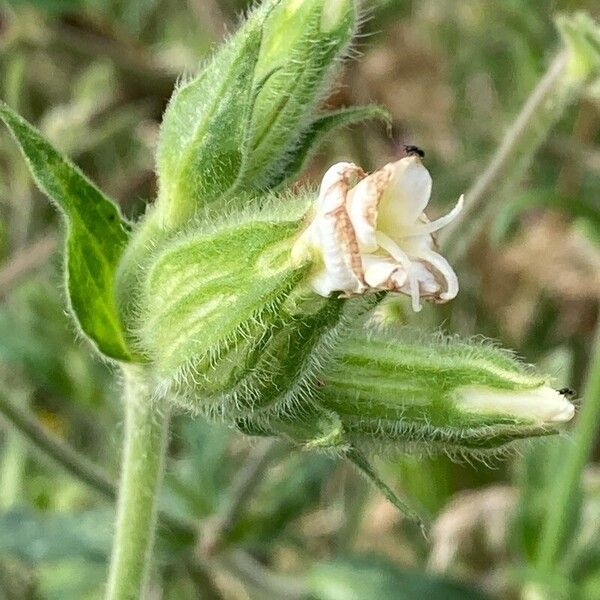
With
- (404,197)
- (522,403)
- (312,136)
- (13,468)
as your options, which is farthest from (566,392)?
(13,468)

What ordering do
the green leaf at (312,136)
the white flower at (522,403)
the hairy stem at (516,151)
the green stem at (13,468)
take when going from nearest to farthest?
1. the white flower at (522,403)
2. the green leaf at (312,136)
3. the hairy stem at (516,151)
4. the green stem at (13,468)

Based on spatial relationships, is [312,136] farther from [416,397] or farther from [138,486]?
[138,486]

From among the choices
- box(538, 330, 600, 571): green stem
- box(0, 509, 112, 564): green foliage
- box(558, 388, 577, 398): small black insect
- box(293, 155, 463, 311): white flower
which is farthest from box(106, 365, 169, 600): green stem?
box(538, 330, 600, 571): green stem

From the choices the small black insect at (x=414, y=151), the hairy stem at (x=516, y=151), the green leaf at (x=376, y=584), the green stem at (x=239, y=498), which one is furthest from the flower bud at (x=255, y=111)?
the green leaf at (x=376, y=584)

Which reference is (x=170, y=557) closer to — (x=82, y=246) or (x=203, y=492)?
(x=203, y=492)

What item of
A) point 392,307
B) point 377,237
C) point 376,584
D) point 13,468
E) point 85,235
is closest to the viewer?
point 377,237

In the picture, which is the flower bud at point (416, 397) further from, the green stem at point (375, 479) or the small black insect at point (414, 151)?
the small black insect at point (414, 151)
